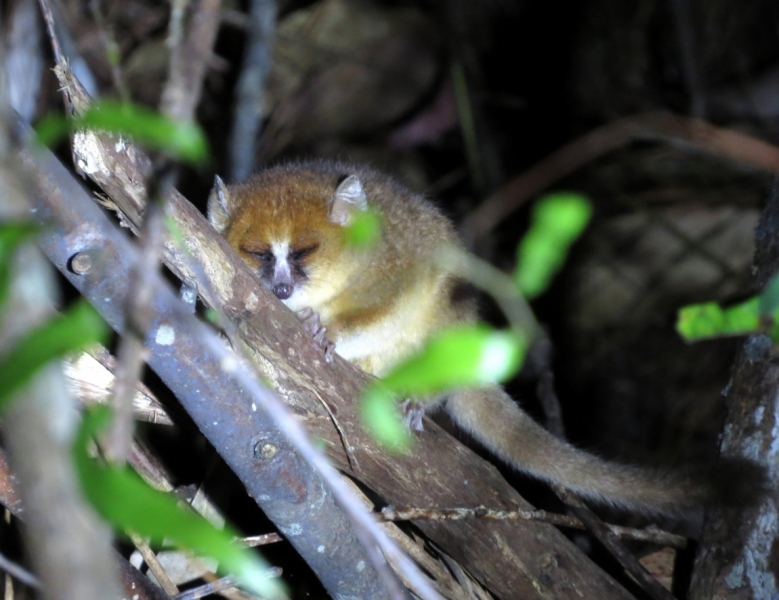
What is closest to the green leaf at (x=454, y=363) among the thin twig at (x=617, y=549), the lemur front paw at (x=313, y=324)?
the thin twig at (x=617, y=549)

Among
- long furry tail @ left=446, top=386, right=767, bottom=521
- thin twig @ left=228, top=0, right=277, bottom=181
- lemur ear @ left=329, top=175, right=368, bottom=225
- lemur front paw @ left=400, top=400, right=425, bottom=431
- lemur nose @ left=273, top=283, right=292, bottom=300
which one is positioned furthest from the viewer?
thin twig @ left=228, top=0, right=277, bottom=181

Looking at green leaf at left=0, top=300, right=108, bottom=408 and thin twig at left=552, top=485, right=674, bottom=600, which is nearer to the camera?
green leaf at left=0, top=300, right=108, bottom=408

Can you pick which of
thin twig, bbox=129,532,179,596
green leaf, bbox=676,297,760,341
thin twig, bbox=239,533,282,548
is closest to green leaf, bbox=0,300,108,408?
green leaf, bbox=676,297,760,341

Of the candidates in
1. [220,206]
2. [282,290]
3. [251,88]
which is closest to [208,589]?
[282,290]

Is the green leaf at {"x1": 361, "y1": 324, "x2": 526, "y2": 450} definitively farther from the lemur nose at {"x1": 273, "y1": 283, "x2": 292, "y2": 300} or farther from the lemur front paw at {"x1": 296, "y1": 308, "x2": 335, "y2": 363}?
the lemur nose at {"x1": 273, "y1": 283, "x2": 292, "y2": 300}

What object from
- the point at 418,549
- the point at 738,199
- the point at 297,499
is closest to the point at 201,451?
the point at 418,549

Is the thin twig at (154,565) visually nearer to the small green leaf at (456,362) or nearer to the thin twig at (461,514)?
the thin twig at (461,514)
